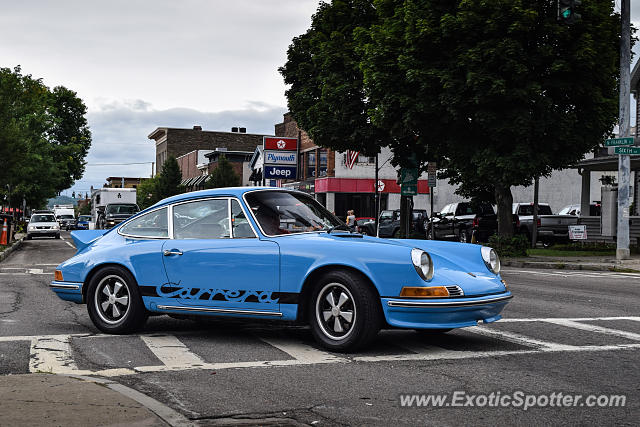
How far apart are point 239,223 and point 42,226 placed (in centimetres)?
4194

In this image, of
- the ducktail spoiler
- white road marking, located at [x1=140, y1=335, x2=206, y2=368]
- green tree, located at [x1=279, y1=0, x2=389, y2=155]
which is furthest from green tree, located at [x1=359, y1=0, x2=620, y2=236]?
white road marking, located at [x1=140, y1=335, x2=206, y2=368]

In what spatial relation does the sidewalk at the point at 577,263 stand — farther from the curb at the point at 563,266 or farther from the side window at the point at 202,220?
the side window at the point at 202,220

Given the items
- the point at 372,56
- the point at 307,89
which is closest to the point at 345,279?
the point at 372,56

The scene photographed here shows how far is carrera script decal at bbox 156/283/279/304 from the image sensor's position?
6.96 m

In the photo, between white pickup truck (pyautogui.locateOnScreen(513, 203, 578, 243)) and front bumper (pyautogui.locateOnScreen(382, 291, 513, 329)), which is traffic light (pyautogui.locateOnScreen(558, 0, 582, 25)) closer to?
front bumper (pyautogui.locateOnScreen(382, 291, 513, 329))

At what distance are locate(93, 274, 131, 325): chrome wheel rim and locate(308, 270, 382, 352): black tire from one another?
7.06ft

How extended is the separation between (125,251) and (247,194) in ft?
4.68

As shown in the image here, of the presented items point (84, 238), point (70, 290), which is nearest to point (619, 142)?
point (84, 238)

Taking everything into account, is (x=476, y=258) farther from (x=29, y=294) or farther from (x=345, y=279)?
(x=29, y=294)

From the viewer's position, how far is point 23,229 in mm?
55750

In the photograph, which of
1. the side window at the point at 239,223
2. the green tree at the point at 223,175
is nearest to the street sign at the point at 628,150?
the side window at the point at 239,223

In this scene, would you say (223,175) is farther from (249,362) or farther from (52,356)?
(249,362)

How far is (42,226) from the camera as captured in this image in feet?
152

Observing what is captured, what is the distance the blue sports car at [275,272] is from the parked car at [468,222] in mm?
25562
